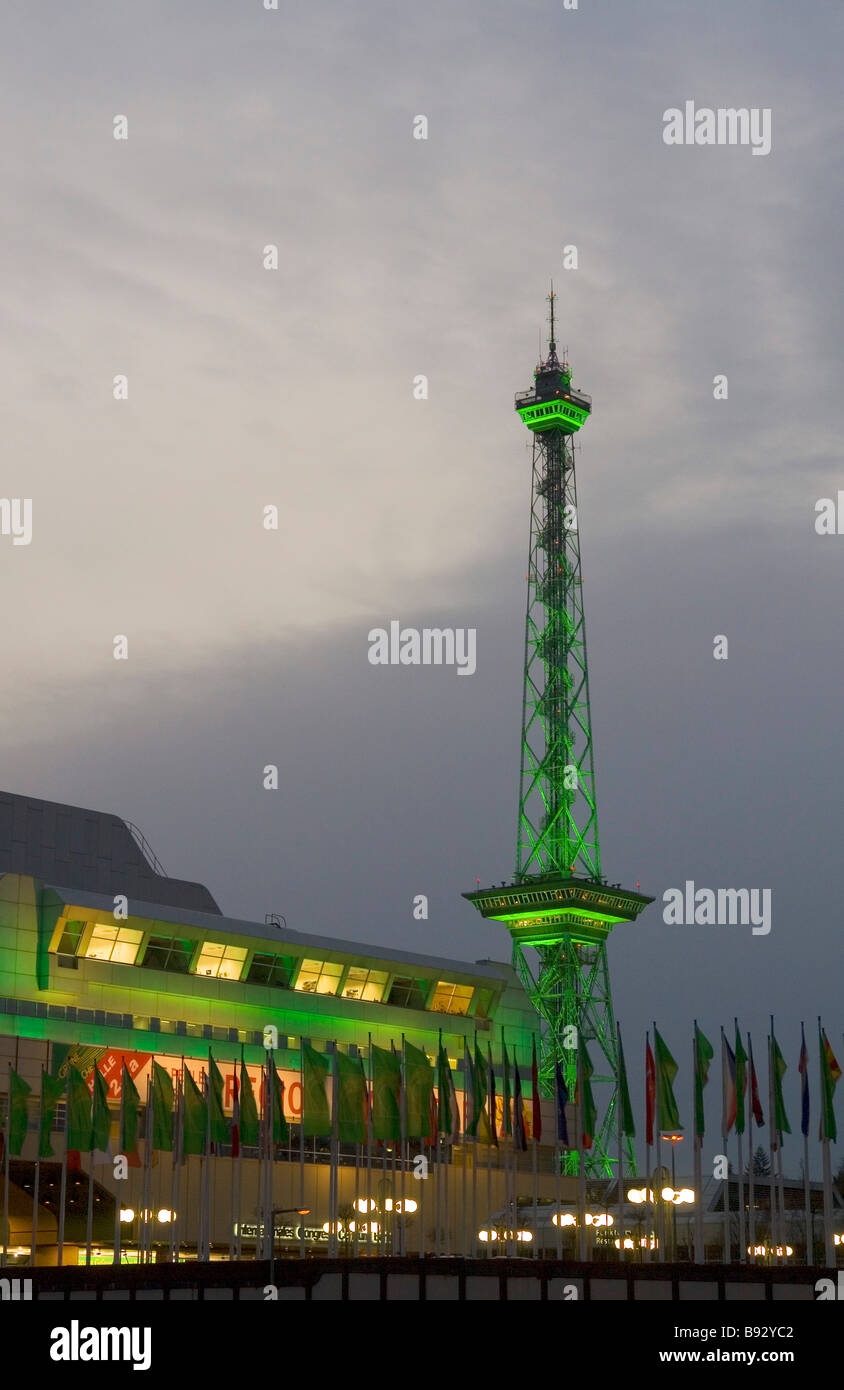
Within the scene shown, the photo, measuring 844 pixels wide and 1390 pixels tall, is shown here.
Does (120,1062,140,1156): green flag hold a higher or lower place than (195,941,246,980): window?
lower

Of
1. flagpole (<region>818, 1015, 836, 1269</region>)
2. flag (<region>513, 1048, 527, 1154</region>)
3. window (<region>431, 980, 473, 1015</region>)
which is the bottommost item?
flagpole (<region>818, 1015, 836, 1269</region>)

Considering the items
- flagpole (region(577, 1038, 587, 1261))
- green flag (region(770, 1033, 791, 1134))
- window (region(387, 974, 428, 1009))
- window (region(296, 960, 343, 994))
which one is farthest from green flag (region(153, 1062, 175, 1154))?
window (region(387, 974, 428, 1009))

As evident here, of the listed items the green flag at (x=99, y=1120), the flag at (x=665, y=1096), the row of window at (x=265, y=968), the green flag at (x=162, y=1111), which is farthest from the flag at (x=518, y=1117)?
the row of window at (x=265, y=968)

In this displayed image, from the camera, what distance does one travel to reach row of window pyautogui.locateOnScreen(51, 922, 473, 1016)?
9531cm

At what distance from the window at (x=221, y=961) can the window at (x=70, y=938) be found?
809cm

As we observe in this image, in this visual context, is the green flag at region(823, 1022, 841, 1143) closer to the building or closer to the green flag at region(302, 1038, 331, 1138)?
the building

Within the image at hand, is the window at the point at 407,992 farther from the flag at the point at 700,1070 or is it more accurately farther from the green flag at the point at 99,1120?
the flag at the point at 700,1070

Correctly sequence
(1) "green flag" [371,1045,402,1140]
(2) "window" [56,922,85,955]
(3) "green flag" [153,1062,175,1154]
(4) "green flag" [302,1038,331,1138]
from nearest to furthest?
→ (4) "green flag" [302,1038,331,1138], (1) "green flag" [371,1045,402,1140], (3) "green flag" [153,1062,175,1154], (2) "window" [56,922,85,955]

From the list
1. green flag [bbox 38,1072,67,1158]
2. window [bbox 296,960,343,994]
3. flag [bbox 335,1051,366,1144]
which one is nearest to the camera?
flag [bbox 335,1051,366,1144]
